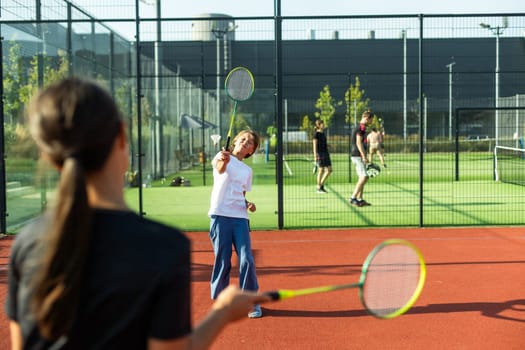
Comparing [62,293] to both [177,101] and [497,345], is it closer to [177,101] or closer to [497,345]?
[497,345]

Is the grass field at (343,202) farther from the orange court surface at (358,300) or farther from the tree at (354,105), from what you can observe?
the tree at (354,105)

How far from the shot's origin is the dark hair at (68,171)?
1546 mm

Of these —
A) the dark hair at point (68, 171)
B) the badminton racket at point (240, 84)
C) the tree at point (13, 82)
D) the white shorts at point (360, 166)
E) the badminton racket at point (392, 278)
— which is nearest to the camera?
the dark hair at point (68, 171)

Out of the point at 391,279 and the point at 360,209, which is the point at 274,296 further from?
the point at 360,209

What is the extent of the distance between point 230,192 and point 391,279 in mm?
3006

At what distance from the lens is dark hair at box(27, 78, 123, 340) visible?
1546mm

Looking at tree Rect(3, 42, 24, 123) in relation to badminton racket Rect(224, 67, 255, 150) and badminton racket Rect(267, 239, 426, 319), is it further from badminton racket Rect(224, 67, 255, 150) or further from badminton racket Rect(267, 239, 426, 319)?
badminton racket Rect(267, 239, 426, 319)

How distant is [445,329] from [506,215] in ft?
24.0

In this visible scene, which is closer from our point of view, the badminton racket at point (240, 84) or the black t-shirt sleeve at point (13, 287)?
the black t-shirt sleeve at point (13, 287)

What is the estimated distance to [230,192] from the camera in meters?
5.75

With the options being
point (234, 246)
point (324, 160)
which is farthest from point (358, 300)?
point (324, 160)

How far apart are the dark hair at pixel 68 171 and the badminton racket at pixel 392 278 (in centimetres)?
127

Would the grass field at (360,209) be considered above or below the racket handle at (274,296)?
below

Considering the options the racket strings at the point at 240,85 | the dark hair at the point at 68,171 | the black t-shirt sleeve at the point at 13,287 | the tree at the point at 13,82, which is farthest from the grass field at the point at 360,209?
the dark hair at the point at 68,171
